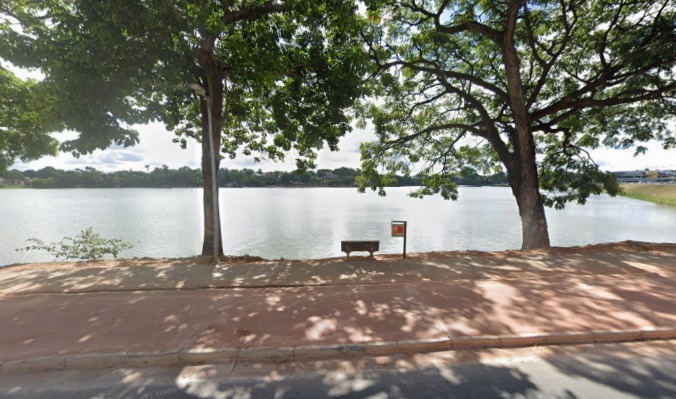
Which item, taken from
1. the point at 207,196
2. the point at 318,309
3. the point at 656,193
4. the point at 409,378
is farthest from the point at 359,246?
the point at 656,193

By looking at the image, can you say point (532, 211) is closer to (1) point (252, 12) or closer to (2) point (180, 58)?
(1) point (252, 12)

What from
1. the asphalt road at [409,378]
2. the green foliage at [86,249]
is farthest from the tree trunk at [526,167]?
the green foliage at [86,249]

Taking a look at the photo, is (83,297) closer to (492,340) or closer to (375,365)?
(375,365)

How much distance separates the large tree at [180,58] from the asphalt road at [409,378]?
6.14 m

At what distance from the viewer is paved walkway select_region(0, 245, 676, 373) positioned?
11.8 ft

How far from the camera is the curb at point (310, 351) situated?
3412 millimetres

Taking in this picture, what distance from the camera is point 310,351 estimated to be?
350 centimetres

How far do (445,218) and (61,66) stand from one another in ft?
86.9

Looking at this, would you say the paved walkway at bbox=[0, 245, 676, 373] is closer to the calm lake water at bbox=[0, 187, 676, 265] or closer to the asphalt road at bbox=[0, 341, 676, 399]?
the asphalt road at bbox=[0, 341, 676, 399]

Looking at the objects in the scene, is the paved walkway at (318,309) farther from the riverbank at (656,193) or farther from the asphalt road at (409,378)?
the riverbank at (656,193)

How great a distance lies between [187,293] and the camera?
5.43m

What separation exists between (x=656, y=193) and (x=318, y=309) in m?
74.8

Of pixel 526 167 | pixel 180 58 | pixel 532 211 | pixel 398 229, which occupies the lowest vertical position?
pixel 398 229

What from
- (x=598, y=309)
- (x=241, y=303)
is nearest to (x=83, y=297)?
(x=241, y=303)
